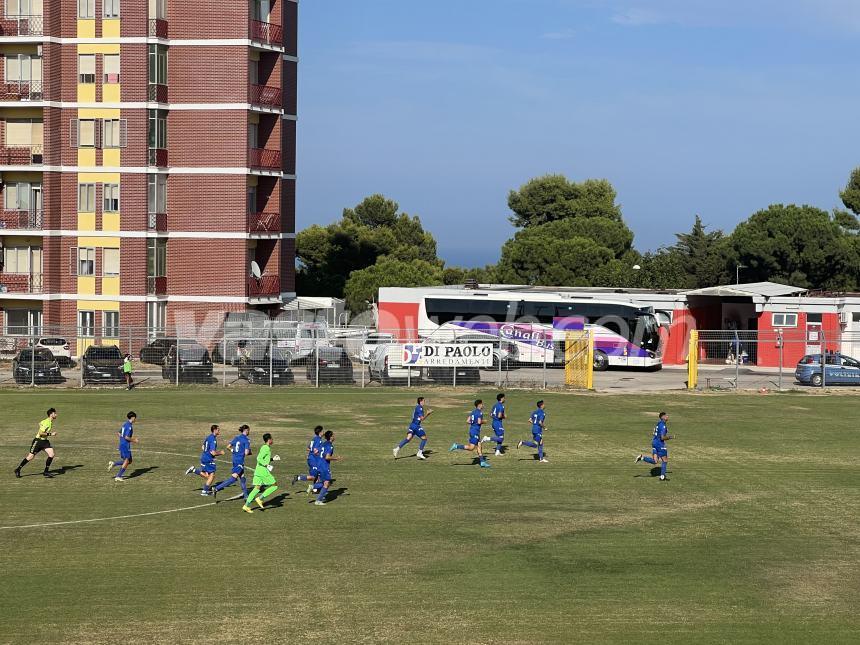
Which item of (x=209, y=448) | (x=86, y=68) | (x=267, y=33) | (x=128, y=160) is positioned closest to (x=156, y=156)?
(x=128, y=160)

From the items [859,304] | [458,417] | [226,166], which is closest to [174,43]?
[226,166]

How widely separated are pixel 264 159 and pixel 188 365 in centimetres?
1975

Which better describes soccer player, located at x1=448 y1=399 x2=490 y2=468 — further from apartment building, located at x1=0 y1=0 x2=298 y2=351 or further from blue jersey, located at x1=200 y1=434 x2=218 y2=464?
apartment building, located at x1=0 y1=0 x2=298 y2=351

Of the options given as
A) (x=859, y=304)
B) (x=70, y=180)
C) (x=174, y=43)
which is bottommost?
(x=859, y=304)

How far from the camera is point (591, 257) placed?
331ft

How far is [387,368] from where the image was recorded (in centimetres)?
5256

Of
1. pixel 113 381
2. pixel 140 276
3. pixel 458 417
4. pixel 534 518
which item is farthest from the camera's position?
pixel 140 276

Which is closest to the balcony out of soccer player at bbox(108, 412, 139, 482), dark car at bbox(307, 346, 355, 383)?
dark car at bbox(307, 346, 355, 383)

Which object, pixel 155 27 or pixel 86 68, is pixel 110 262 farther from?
Answer: pixel 155 27

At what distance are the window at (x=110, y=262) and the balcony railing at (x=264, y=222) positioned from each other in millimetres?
7885

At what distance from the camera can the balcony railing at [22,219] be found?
67.3 m

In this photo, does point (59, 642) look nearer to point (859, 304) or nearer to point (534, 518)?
point (534, 518)

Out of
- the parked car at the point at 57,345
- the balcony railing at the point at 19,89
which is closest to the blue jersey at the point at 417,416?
the parked car at the point at 57,345

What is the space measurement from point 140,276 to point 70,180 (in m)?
6.87
